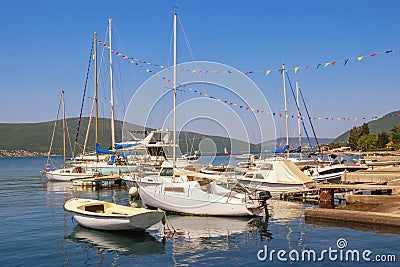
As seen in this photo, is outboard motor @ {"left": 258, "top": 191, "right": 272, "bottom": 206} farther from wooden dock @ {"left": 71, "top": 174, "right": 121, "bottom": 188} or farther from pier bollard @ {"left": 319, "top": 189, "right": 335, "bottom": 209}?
wooden dock @ {"left": 71, "top": 174, "right": 121, "bottom": 188}

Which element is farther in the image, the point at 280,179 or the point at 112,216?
the point at 280,179

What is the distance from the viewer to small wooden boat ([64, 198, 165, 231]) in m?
20.6

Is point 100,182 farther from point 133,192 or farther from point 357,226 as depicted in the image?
point 357,226

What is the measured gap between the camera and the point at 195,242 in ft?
66.1

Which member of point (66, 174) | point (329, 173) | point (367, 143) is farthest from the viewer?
point (367, 143)

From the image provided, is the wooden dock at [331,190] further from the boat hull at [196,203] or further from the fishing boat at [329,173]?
the fishing boat at [329,173]

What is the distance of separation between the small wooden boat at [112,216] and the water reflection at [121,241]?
0.34 m

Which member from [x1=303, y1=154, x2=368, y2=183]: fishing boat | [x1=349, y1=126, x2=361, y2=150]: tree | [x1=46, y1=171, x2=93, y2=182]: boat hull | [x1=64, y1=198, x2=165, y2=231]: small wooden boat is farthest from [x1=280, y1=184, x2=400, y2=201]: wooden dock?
[x1=349, y1=126, x2=361, y2=150]: tree

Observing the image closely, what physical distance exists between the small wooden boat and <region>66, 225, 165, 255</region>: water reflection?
1.11 feet

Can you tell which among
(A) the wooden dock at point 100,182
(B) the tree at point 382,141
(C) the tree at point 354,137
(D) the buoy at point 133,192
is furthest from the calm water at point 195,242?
(C) the tree at point 354,137

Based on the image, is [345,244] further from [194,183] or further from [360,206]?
[194,183]

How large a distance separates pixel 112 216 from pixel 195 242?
441 cm

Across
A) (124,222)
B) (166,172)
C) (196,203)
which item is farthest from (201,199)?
(166,172)

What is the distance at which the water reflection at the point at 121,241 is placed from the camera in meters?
19.1
